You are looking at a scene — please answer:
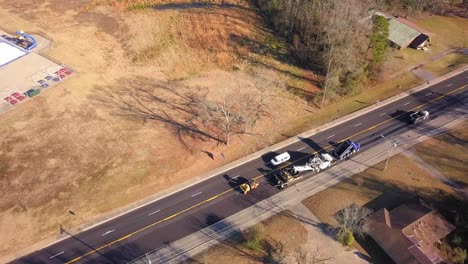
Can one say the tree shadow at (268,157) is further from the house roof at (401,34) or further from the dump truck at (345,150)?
the house roof at (401,34)

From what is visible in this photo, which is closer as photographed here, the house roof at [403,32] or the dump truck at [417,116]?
the dump truck at [417,116]

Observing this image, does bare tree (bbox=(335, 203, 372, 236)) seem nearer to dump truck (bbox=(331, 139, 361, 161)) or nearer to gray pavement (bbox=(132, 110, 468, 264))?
gray pavement (bbox=(132, 110, 468, 264))

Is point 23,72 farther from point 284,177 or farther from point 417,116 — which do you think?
point 417,116

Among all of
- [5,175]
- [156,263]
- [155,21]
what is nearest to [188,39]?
[155,21]

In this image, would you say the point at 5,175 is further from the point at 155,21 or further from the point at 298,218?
the point at 155,21

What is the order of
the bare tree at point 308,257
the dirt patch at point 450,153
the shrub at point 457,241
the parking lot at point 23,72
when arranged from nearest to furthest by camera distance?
the bare tree at point 308,257
the shrub at point 457,241
the dirt patch at point 450,153
the parking lot at point 23,72

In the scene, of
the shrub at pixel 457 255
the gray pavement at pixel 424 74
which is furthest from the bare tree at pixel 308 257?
the gray pavement at pixel 424 74
